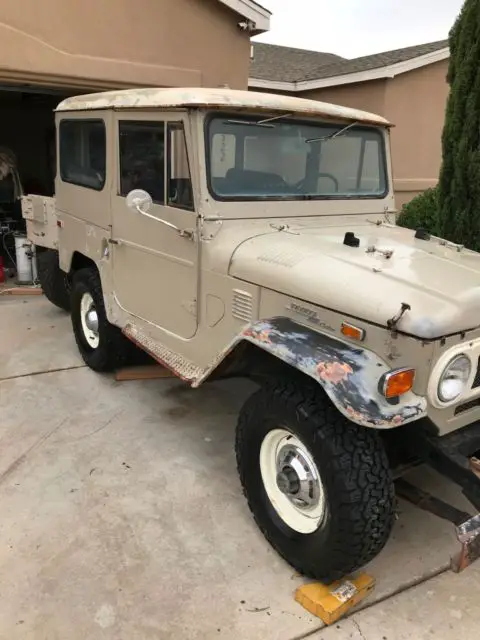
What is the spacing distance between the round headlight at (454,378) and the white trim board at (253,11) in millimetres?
6574

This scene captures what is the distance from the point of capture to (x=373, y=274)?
2570 mm

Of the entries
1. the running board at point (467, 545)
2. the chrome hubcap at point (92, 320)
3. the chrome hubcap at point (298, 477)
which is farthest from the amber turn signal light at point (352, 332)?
the chrome hubcap at point (92, 320)

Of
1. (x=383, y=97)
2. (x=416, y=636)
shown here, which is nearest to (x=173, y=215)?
(x=416, y=636)

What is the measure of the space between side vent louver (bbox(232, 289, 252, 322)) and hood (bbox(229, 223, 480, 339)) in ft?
0.30

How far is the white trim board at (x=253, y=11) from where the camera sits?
729cm

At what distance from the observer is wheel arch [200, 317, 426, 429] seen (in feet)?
7.04

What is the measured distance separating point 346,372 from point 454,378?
48cm

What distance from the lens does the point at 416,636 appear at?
7.77ft

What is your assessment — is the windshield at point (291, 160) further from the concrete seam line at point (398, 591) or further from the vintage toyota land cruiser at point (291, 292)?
the concrete seam line at point (398, 591)

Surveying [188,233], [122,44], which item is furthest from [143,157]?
[122,44]

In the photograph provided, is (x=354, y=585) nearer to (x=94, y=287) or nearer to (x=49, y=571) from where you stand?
(x=49, y=571)

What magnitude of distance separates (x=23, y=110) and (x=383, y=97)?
7086 millimetres

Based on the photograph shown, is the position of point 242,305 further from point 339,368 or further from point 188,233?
point 339,368

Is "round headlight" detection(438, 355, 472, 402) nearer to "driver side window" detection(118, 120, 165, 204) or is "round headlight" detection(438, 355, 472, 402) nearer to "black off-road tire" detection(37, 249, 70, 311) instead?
"driver side window" detection(118, 120, 165, 204)
